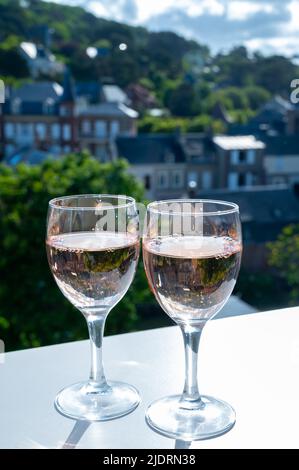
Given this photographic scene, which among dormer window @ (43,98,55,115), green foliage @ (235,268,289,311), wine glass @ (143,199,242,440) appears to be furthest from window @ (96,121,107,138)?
wine glass @ (143,199,242,440)

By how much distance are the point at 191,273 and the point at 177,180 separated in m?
11.8

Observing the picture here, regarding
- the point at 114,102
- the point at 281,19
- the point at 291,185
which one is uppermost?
the point at 114,102

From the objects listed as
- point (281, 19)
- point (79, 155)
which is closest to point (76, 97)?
point (79, 155)

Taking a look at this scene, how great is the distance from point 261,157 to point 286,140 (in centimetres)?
57

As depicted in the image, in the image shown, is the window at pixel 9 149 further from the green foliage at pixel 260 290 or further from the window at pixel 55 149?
the green foliage at pixel 260 290

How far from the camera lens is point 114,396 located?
1.47ft

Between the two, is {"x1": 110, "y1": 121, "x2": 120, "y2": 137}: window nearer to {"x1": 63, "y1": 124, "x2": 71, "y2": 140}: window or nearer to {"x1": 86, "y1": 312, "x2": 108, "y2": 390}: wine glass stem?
{"x1": 63, "y1": 124, "x2": 71, "y2": 140}: window

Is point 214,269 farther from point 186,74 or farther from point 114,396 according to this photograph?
point 186,74

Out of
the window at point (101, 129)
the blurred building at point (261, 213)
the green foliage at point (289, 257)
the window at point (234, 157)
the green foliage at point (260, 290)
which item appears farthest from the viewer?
the window at point (101, 129)

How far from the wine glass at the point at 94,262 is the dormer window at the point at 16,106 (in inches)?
514

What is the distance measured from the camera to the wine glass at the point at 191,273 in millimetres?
386

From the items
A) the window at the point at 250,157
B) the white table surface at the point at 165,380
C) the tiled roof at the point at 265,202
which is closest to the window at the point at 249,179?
the window at the point at 250,157

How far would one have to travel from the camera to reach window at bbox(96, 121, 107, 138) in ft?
42.0
